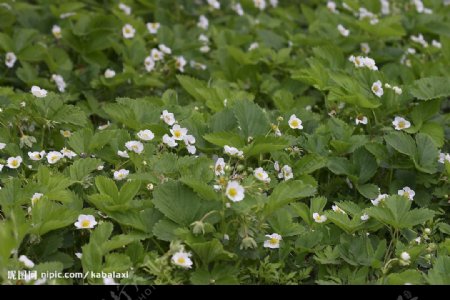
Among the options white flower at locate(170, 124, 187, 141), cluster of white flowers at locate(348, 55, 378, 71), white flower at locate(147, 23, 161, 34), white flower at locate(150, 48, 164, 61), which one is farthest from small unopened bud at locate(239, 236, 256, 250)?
white flower at locate(147, 23, 161, 34)

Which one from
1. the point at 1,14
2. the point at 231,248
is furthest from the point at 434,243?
the point at 1,14

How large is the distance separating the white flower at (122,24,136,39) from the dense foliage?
48mm

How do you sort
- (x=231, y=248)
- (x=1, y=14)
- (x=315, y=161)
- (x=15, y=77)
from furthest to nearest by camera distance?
(x=1, y=14) → (x=15, y=77) → (x=315, y=161) → (x=231, y=248)

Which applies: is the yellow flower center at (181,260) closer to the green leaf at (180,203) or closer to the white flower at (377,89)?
the green leaf at (180,203)

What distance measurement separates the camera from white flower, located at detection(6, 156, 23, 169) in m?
3.05

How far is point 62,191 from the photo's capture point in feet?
8.98

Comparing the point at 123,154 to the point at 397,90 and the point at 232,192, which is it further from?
the point at 397,90

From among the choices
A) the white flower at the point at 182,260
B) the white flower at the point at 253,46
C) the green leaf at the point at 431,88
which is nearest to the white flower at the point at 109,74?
the white flower at the point at 253,46

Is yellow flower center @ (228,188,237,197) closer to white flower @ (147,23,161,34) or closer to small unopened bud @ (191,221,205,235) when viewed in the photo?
small unopened bud @ (191,221,205,235)

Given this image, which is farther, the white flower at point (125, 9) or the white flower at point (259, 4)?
the white flower at point (259, 4)

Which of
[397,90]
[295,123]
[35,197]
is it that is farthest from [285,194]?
[397,90]

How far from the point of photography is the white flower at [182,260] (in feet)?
7.98

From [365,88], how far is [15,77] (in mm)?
1986
